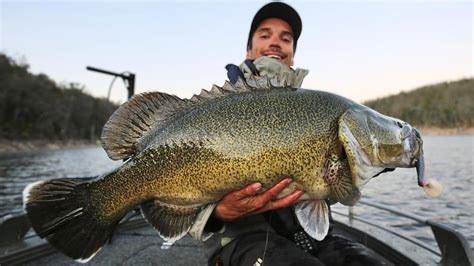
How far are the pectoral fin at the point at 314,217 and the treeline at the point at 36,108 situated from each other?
6055 centimetres

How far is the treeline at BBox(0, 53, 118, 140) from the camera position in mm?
58531

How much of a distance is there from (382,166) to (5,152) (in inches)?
2434

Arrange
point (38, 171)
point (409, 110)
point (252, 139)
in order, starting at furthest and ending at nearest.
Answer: point (409, 110)
point (38, 171)
point (252, 139)

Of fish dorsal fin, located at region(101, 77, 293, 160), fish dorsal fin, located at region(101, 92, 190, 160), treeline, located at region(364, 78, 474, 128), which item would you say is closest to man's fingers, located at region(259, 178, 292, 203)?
fish dorsal fin, located at region(101, 77, 293, 160)

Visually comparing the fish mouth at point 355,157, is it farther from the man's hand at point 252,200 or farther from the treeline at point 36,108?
the treeline at point 36,108

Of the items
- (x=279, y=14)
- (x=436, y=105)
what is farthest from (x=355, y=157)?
(x=436, y=105)

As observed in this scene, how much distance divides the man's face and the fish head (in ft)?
4.56

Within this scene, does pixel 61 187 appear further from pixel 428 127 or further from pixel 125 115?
pixel 428 127

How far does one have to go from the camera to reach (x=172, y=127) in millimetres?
2342

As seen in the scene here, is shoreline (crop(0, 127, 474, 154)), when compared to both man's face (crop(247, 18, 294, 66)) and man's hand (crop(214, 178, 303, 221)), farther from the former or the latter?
man's hand (crop(214, 178, 303, 221))

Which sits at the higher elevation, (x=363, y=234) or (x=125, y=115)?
(x=125, y=115)

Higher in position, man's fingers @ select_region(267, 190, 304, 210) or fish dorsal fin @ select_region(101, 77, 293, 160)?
fish dorsal fin @ select_region(101, 77, 293, 160)

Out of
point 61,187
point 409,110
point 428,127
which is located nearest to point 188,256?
point 61,187

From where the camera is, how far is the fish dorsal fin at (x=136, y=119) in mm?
2416
